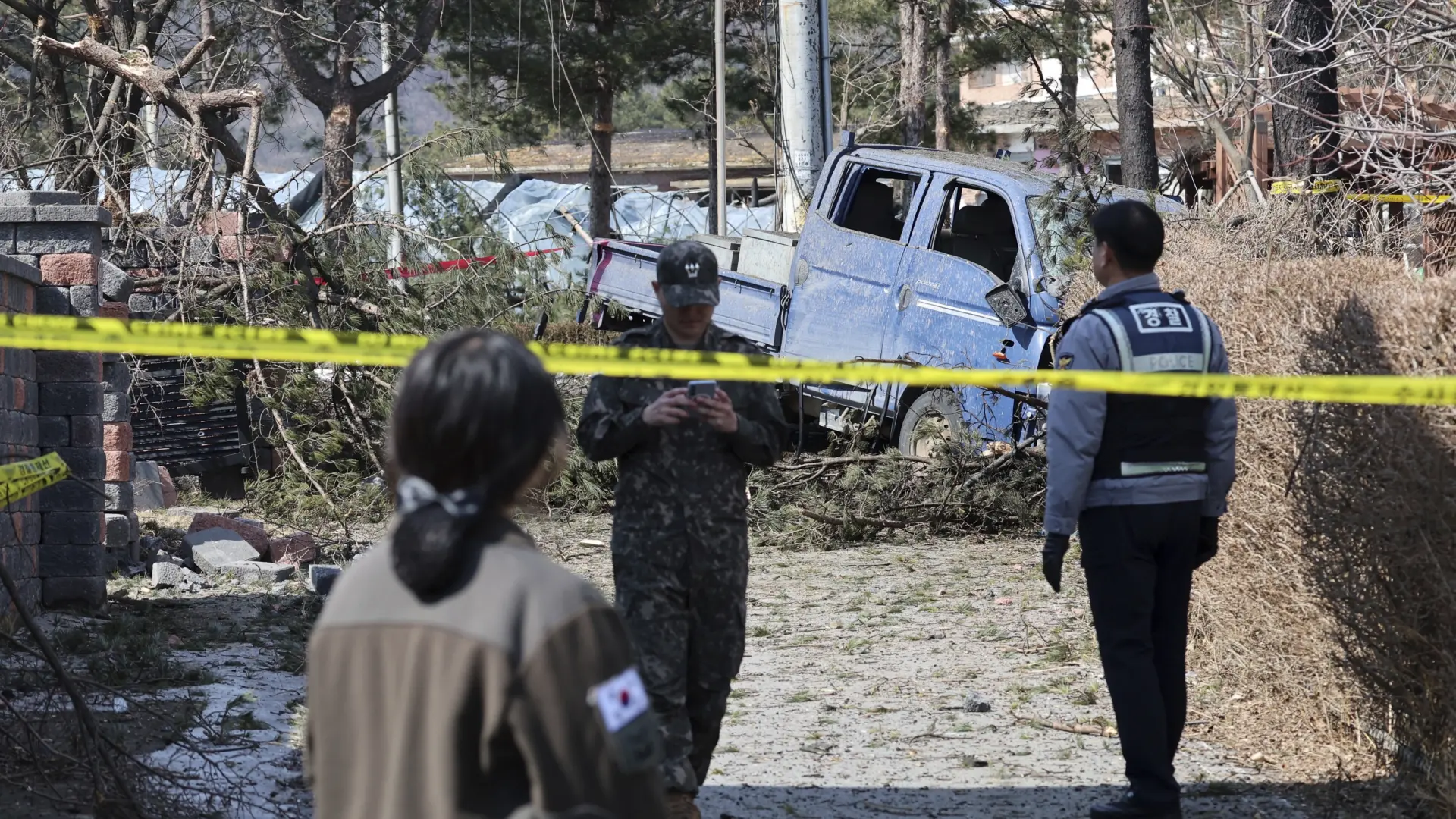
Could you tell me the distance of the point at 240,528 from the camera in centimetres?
891

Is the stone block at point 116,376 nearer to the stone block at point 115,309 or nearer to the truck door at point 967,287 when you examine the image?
the stone block at point 115,309

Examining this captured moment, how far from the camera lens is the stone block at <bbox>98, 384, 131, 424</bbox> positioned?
27.0ft

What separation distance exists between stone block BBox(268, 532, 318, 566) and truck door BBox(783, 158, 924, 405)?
3.63 meters

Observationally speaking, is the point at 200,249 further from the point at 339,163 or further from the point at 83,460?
the point at 339,163

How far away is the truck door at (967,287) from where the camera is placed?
9.62 metres

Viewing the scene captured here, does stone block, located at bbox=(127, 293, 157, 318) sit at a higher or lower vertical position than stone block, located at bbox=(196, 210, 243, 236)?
lower

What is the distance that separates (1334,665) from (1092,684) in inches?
60.2

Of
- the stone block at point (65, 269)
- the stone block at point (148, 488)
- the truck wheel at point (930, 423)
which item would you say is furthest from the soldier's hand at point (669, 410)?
the stone block at point (148, 488)

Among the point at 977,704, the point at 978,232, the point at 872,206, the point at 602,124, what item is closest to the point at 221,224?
the point at 872,206

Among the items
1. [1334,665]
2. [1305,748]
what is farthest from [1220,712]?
[1334,665]

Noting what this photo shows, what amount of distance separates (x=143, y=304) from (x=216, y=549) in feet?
7.91

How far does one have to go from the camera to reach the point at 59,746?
4535 mm

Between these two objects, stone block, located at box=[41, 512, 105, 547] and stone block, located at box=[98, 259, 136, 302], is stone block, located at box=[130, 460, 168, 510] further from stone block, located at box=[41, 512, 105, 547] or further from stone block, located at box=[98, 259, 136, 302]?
stone block, located at box=[41, 512, 105, 547]

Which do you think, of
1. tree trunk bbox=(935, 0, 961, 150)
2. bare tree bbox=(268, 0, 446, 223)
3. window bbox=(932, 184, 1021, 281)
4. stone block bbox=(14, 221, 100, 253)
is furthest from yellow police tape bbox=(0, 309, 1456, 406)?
tree trunk bbox=(935, 0, 961, 150)
